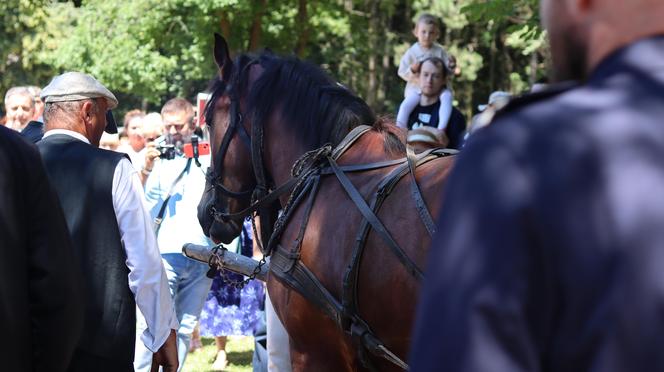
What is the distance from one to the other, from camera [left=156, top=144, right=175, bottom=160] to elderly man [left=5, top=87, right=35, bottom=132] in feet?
3.53

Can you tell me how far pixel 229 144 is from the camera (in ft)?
18.4

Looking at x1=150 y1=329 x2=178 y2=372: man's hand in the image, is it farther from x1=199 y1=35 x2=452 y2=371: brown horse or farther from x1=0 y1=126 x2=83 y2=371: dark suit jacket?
x1=0 y1=126 x2=83 y2=371: dark suit jacket

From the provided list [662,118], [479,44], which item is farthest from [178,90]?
[662,118]

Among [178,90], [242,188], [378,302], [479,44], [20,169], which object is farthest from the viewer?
[479,44]

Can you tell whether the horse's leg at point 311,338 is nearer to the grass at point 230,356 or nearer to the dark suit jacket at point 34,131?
the dark suit jacket at point 34,131

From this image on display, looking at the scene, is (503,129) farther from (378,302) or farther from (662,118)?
(378,302)

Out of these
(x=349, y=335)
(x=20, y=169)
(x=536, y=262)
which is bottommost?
(x=349, y=335)

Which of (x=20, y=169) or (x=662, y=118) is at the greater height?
(x=662, y=118)

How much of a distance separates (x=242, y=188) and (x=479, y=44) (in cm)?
2603

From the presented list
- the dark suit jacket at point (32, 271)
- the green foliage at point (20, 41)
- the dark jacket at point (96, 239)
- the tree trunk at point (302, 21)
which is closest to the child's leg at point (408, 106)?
the dark jacket at point (96, 239)

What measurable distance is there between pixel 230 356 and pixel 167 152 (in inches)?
116

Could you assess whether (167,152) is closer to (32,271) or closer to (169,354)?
(169,354)

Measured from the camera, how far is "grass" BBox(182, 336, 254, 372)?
31.8 feet

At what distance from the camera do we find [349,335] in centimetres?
438
